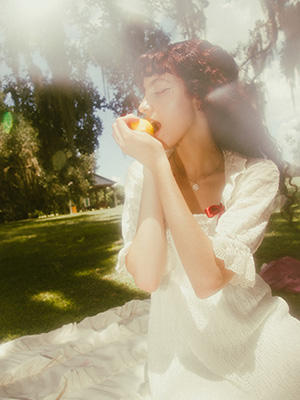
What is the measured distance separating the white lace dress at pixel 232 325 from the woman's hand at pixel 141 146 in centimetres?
33

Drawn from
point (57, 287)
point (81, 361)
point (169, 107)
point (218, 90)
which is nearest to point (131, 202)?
point (169, 107)

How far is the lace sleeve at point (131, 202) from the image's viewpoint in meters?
1.51

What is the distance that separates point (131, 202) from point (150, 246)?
350mm

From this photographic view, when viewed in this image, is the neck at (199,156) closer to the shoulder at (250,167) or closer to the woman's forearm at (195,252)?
the shoulder at (250,167)

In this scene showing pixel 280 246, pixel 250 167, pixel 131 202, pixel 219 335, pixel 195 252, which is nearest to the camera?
pixel 195 252

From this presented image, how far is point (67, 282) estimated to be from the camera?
4.45 metres

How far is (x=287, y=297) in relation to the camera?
9.87 feet

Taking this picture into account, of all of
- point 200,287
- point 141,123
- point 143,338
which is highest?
point 141,123

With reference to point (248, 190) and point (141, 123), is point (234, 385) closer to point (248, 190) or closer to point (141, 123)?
point (248, 190)

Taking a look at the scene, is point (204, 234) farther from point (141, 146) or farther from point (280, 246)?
point (280, 246)

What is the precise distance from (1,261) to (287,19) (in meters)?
8.43

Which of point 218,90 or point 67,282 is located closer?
point 218,90

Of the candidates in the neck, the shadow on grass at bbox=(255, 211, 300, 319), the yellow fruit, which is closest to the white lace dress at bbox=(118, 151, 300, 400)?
the neck

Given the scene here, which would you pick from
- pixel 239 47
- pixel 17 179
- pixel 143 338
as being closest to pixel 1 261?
pixel 143 338
